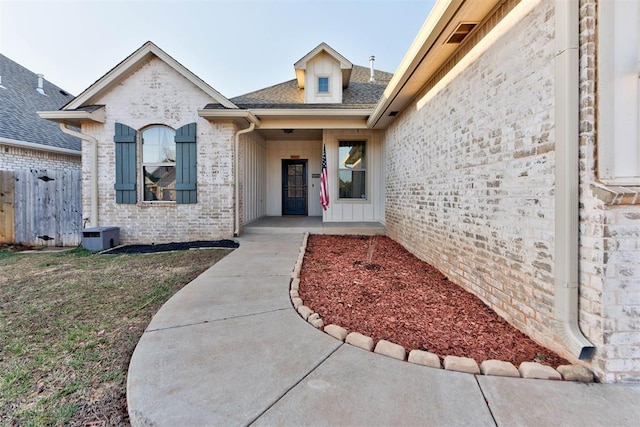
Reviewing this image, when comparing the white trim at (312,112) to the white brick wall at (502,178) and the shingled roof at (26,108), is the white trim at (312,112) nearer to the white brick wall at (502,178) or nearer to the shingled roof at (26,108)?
the white brick wall at (502,178)

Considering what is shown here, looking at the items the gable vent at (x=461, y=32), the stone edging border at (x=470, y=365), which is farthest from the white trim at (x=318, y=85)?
the stone edging border at (x=470, y=365)

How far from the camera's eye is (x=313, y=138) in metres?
10.9

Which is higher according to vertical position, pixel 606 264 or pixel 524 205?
pixel 524 205

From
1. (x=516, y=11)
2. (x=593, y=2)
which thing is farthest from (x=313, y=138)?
(x=593, y=2)

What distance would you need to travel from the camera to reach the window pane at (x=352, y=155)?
907 centimetres

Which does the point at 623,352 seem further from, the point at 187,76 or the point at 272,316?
the point at 187,76

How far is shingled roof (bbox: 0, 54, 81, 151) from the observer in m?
9.22

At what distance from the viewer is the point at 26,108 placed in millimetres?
10570

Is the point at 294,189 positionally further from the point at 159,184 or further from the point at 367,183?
the point at 159,184

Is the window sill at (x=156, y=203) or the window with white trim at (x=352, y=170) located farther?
the window with white trim at (x=352, y=170)

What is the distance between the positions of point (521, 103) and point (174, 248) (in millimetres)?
6750

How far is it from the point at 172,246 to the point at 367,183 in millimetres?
5652

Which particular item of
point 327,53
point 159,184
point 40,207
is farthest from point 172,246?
point 327,53

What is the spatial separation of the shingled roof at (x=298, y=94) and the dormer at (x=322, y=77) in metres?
0.37
